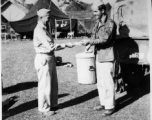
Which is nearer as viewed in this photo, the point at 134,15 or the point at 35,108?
the point at 35,108

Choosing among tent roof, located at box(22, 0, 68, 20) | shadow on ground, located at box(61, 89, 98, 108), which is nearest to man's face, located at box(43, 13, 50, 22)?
shadow on ground, located at box(61, 89, 98, 108)

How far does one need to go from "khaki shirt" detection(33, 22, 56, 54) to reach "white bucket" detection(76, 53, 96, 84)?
6.54 ft

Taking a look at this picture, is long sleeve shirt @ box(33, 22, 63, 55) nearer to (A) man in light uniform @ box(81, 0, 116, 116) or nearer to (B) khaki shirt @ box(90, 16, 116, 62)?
(A) man in light uniform @ box(81, 0, 116, 116)

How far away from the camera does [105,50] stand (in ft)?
11.7

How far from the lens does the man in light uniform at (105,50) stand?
11.4 feet

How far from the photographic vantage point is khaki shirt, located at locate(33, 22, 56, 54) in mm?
3389

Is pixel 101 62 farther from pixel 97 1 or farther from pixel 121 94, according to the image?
pixel 121 94

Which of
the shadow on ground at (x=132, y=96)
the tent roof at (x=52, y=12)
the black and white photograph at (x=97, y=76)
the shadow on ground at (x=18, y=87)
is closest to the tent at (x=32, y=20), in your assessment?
the tent roof at (x=52, y=12)

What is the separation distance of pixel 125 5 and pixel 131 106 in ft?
7.28

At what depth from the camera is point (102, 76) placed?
3.64 meters

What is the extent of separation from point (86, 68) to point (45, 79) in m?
2.06

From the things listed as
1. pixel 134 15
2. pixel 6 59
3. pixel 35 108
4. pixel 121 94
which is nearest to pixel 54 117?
pixel 35 108

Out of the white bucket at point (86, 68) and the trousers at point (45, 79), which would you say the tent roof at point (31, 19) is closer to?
the white bucket at point (86, 68)

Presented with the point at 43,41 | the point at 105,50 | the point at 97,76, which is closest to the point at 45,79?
the point at 43,41
